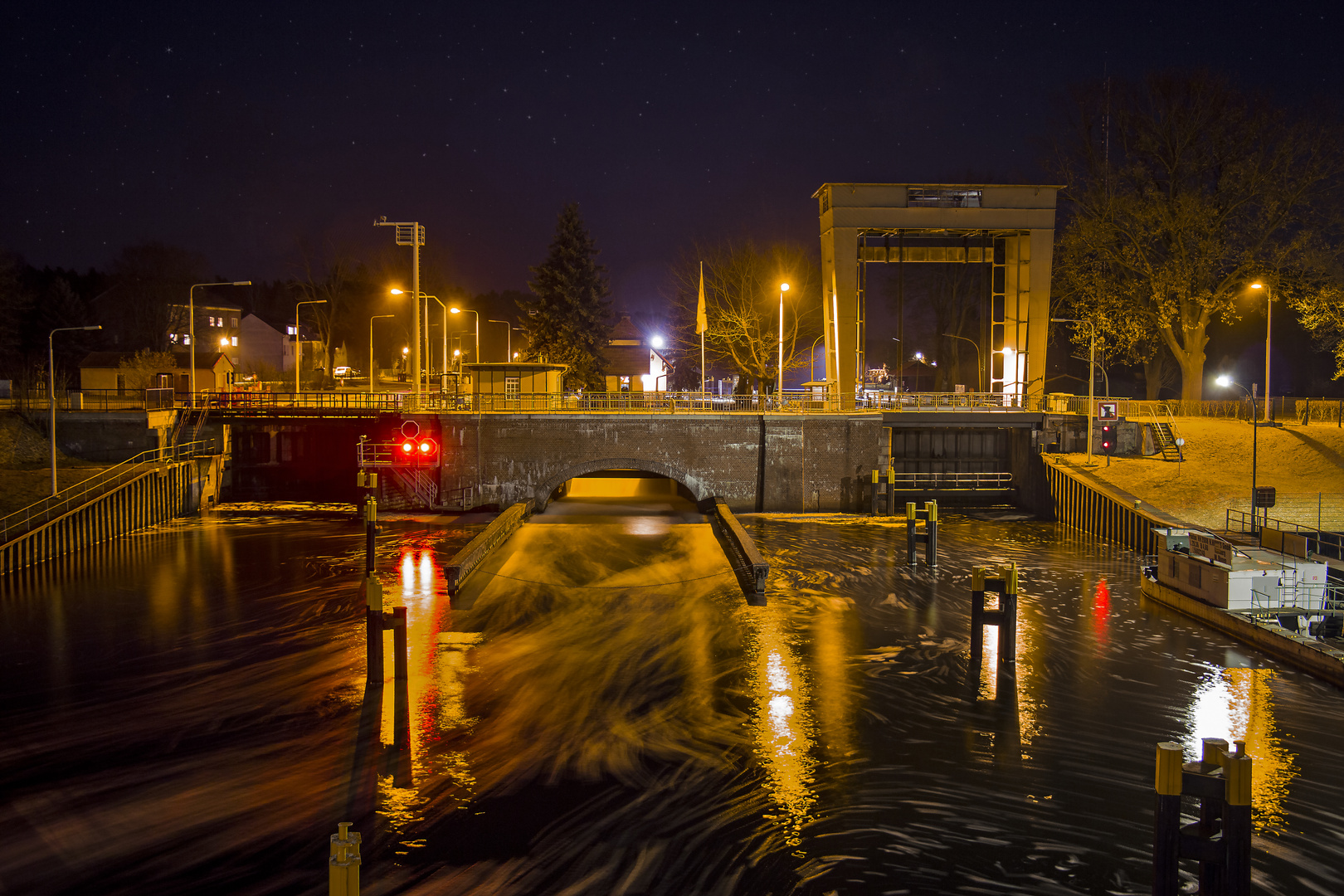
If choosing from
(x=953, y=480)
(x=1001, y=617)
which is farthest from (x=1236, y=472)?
(x=1001, y=617)

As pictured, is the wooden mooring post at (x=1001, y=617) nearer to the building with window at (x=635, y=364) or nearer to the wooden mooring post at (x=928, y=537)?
the wooden mooring post at (x=928, y=537)

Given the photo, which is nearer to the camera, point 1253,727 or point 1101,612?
point 1253,727

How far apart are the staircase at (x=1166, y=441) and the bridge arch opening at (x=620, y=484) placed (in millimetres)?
18643

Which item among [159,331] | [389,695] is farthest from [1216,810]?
[159,331]

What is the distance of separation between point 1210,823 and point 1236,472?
31.8m

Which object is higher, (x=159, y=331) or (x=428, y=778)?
(x=159, y=331)

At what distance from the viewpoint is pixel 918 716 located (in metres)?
15.1

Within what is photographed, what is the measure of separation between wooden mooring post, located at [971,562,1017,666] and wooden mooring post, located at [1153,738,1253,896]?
30.2ft

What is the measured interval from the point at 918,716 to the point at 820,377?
54833 millimetres

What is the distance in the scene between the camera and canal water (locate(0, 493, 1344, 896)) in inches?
406

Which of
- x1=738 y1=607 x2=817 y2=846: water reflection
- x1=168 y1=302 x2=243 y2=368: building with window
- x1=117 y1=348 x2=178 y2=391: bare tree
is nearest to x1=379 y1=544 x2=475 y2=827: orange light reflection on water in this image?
x1=738 y1=607 x2=817 y2=846: water reflection

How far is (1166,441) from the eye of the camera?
126 feet

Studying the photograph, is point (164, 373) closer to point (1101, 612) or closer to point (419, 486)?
point (419, 486)

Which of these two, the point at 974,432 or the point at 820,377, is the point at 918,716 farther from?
the point at 820,377
